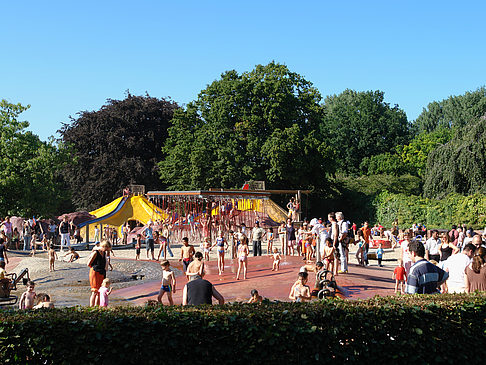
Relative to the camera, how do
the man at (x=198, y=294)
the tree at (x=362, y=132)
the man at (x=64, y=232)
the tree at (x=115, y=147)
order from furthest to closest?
the tree at (x=362, y=132) → the tree at (x=115, y=147) → the man at (x=64, y=232) → the man at (x=198, y=294)

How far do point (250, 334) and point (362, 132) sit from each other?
58.1m

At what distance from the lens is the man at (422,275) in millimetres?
7426

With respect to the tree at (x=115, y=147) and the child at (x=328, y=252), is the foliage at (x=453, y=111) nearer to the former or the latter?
the tree at (x=115, y=147)

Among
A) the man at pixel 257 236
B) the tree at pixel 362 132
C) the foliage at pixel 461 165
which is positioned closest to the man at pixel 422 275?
the man at pixel 257 236

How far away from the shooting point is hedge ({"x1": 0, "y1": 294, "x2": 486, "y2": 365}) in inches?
238

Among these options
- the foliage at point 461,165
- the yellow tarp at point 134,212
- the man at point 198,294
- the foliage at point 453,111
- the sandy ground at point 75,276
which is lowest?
the sandy ground at point 75,276

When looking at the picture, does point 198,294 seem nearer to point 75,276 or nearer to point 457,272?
point 457,272

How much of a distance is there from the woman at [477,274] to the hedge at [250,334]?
1.66m

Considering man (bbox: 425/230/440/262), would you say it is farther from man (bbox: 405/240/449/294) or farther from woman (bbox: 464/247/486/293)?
man (bbox: 405/240/449/294)

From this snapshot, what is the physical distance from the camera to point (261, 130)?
4206 centimetres

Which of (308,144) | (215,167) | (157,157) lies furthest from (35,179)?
(308,144)

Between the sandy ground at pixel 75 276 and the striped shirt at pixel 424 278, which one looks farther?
the sandy ground at pixel 75 276

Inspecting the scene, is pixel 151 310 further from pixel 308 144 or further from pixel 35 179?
pixel 308 144

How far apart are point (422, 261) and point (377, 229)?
98.8ft
